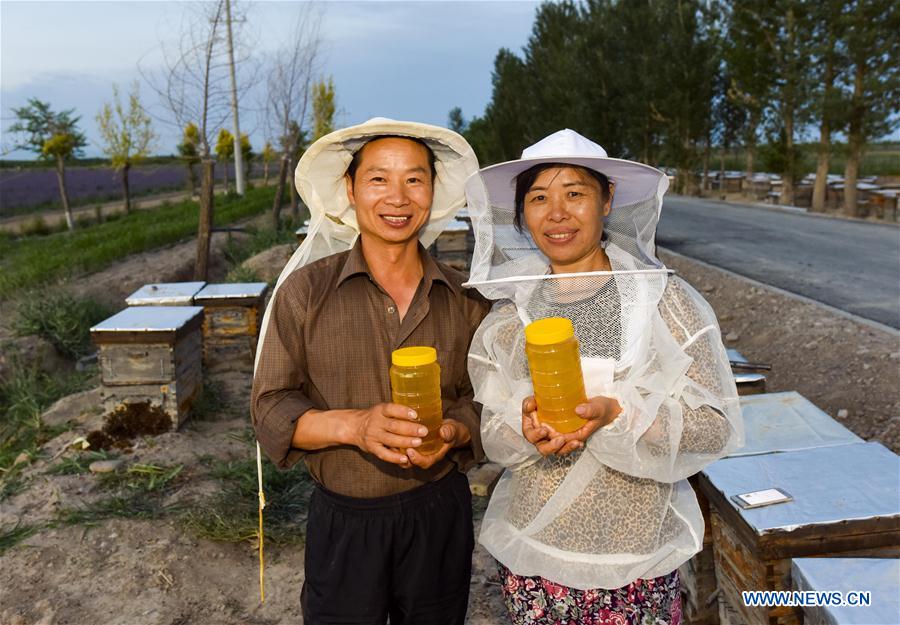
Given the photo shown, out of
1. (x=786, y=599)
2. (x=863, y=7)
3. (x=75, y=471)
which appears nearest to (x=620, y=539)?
(x=786, y=599)

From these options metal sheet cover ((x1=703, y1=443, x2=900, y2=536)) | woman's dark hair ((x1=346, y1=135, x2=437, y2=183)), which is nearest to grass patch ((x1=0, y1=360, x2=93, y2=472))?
woman's dark hair ((x1=346, y1=135, x2=437, y2=183))

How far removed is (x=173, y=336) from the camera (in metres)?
3.87

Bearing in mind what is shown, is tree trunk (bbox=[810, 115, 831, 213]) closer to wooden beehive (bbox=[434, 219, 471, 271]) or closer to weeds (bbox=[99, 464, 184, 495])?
wooden beehive (bbox=[434, 219, 471, 271])

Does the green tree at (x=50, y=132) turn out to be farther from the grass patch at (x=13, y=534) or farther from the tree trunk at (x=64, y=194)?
the grass patch at (x=13, y=534)

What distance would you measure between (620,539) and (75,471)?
3.32 m

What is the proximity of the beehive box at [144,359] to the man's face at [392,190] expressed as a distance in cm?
259

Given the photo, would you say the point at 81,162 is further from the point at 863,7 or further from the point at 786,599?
the point at 786,599

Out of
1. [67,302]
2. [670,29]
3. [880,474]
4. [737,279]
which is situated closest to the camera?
[880,474]

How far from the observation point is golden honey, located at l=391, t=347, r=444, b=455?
1.35 m

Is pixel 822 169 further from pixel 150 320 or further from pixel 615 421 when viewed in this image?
pixel 615 421

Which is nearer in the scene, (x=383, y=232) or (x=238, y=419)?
(x=383, y=232)

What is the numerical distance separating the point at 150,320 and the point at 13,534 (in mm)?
1313

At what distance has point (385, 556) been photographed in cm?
162

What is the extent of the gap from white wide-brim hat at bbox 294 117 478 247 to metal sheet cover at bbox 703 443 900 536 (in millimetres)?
1061
